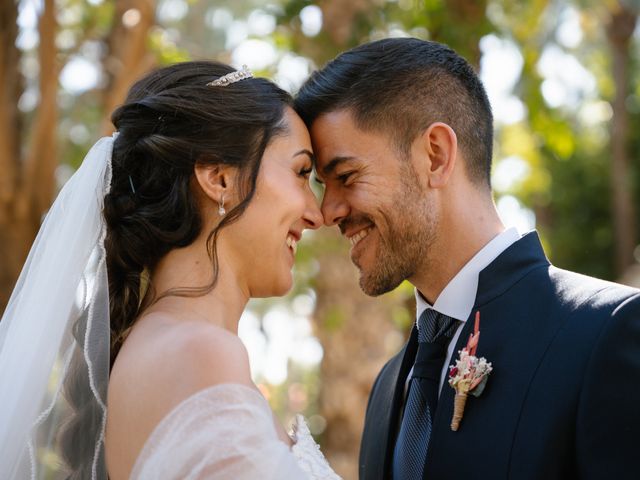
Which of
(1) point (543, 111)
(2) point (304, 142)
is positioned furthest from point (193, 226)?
(1) point (543, 111)

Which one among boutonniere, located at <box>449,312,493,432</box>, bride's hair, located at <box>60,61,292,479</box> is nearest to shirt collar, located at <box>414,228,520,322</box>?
boutonniere, located at <box>449,312,493,432</box>

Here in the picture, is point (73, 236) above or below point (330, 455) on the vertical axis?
above

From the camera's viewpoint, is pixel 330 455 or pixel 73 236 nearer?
pixel 73 236

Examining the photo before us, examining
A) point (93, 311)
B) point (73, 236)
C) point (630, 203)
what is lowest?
point (630, 203)

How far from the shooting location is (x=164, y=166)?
123 inches

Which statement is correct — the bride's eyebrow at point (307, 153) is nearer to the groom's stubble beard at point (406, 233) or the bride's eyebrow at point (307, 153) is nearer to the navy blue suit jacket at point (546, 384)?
the groom's stubble beard at point (406, 233)

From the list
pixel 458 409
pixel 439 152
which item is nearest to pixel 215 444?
pixel 458 409

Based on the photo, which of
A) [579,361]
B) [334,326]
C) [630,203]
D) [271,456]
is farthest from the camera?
[630,203]

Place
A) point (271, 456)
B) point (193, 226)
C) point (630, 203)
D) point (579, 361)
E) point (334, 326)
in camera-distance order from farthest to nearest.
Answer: point (630, 203) → point (334, 326) → point (193, 226) → point (579, 361) → point (271, 456)

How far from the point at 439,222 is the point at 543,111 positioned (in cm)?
394

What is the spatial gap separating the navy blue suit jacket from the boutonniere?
3 cm

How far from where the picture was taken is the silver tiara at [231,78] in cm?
325

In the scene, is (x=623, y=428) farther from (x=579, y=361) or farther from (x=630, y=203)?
(x=630, y=203)

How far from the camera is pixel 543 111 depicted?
7.16 metres
